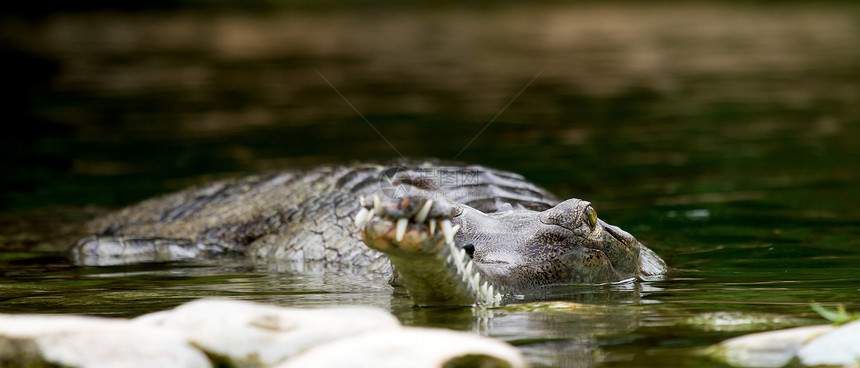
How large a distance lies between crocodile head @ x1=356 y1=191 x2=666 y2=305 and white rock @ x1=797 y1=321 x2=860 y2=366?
1100mm

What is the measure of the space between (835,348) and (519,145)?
9.18m

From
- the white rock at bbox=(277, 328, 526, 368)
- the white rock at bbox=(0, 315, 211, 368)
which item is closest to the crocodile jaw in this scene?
the white rock at bbox=(277, 328, 526, 368)

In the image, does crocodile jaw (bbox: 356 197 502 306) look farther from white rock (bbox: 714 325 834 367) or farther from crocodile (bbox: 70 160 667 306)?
white rock (bbox: 714 325 834 367)

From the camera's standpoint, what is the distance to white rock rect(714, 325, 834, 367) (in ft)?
10.0

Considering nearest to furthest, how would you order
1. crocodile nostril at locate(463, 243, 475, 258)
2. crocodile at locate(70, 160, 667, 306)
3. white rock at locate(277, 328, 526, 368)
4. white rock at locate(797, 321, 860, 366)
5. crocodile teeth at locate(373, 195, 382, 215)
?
1. white rock at locate(277, 328, 526, 368)
2. white rock at locate(797, 321, 860, 366)
3. crocodile teeth at locate(373, 195, 382, 215)
4. crocodile at locate(70, 160, 667, 306)
5. crocodile nostril at locate(463, 243, 475, 258)

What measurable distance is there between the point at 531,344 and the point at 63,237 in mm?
5283

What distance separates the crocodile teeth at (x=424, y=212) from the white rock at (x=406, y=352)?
407 mm

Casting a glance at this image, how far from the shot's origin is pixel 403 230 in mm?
3201

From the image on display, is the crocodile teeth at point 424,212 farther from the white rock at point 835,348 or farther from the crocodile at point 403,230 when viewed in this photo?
the white rock at point 835,348

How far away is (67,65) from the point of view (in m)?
24.3

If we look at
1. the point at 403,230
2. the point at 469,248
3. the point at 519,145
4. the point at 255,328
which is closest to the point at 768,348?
the point at 403,230

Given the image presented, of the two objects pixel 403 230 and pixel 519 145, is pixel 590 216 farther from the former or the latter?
pixel 519 145

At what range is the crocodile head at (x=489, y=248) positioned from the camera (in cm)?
323

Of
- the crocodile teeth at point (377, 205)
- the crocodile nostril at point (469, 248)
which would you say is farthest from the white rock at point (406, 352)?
the crocodile nostril at point (469, 248)
